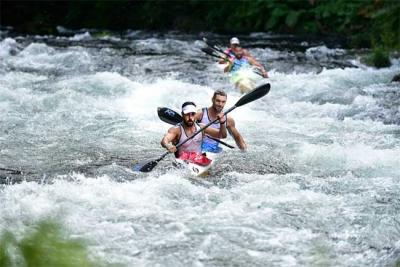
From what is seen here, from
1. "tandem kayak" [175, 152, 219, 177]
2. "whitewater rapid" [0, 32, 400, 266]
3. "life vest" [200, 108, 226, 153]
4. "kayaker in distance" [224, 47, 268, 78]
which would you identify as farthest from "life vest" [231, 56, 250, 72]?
"tandem kayak" [175, 152, 219, 177]

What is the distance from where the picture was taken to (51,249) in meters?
1.98

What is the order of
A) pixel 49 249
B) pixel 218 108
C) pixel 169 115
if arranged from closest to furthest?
pixel 49 249 < pixel 169 115 < pixel 218 108

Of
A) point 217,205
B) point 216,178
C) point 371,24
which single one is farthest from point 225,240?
point 371,24

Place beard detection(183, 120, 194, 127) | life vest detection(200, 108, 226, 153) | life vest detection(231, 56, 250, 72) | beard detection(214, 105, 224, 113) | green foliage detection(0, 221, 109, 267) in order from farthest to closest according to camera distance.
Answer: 1. life vest detection(231, 56, 250, 72)
2. life vest detection(200, 108, 226, 153)
3. beard detection(214, 105, 224, 113)
4. beard detection(183, 120, 194, 127)
5. green foliage detection(0, 221, 109, 267)

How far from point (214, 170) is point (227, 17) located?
48.0 feet

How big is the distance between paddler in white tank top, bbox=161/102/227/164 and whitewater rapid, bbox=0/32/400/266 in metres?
0.24

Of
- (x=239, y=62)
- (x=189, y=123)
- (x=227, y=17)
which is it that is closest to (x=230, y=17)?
(x=227, y=17)

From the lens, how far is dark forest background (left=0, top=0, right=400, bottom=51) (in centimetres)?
1681

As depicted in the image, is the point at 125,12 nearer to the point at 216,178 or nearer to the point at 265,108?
the point at 265,108

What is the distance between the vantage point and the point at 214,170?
672cm

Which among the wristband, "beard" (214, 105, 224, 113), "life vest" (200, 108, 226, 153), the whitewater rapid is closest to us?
the whitewater rapid

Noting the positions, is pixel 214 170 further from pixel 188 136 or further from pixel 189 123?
pixel 189 123

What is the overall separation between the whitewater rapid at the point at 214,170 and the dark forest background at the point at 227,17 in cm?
335

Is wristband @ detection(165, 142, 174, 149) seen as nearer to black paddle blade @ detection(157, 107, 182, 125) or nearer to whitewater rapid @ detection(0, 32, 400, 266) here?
whitewater rapid @ detection(0, 32, 400, 266)
